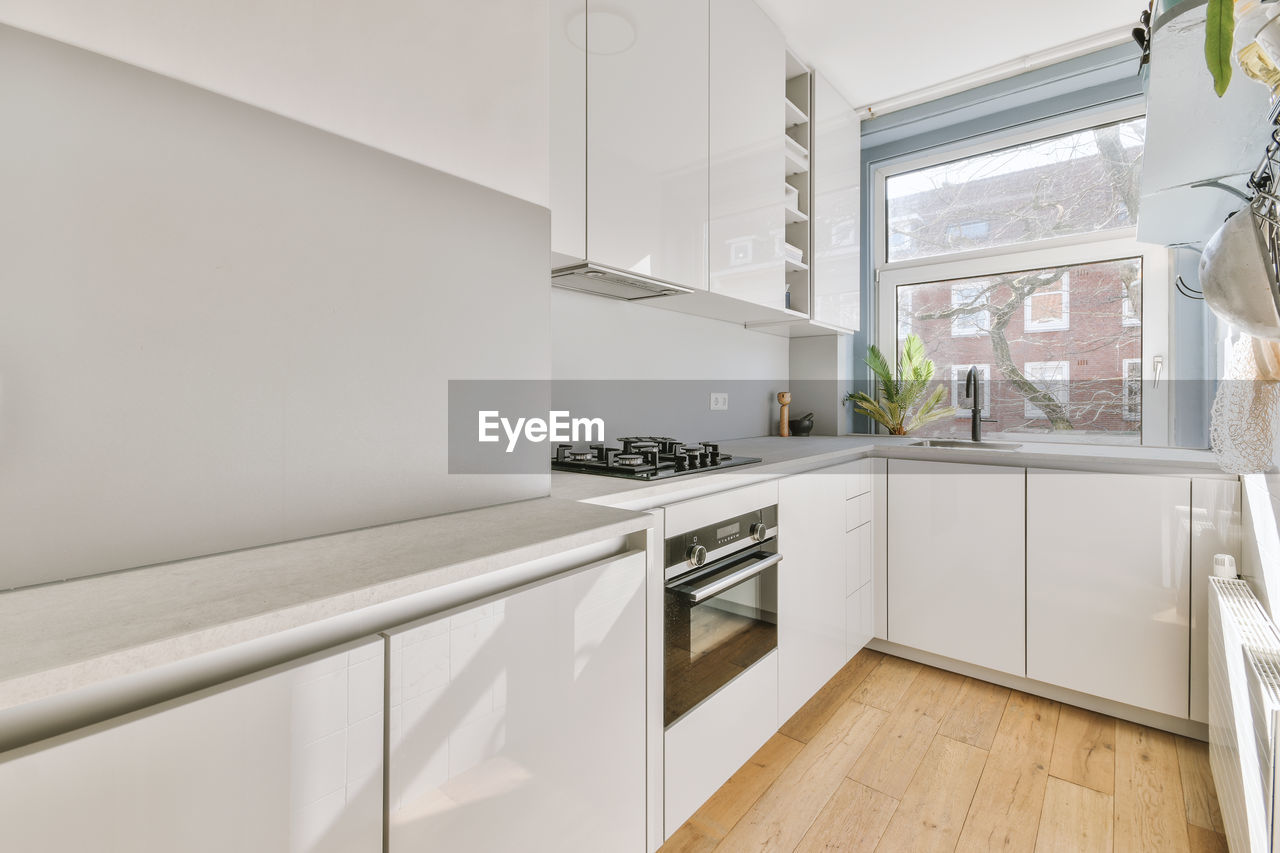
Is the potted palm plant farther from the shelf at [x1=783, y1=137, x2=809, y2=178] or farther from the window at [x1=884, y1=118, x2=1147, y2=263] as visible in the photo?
the shelf at [x1=783, y1=137, x2=809, y2=178]

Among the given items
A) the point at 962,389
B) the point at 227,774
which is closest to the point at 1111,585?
the point at 962,389

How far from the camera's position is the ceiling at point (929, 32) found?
2.17 m

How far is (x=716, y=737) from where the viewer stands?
1512 millimetres

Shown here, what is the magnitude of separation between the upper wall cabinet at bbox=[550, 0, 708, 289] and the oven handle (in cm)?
92

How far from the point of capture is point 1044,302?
8.86 ft

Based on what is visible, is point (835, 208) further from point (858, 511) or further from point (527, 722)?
point (527, 722)

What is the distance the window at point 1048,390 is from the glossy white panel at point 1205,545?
940 millimetres

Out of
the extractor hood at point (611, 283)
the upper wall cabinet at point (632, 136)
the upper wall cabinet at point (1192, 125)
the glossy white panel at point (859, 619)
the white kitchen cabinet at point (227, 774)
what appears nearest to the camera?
the white kitchen cabinet at point (227, 774)

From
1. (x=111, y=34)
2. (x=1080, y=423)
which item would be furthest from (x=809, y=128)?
(x=111, y=34)

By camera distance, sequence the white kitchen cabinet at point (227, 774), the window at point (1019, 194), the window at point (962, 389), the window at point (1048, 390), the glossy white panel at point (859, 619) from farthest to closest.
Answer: the window at point (962, 389)
the window at point (1048, 390)
the window at point (1019, 194)
the glossy white panel at point (859, 619)
the white kitchen cabinet at point (227, 774)

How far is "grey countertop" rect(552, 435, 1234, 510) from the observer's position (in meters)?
1.35

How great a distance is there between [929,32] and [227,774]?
310 centimetres

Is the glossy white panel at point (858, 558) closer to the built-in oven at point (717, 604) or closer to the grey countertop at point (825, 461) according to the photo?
the grey countertop at point (825, 461)

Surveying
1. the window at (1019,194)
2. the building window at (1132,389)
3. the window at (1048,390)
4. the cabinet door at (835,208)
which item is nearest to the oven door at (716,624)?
the cabinet door at (835,208)
